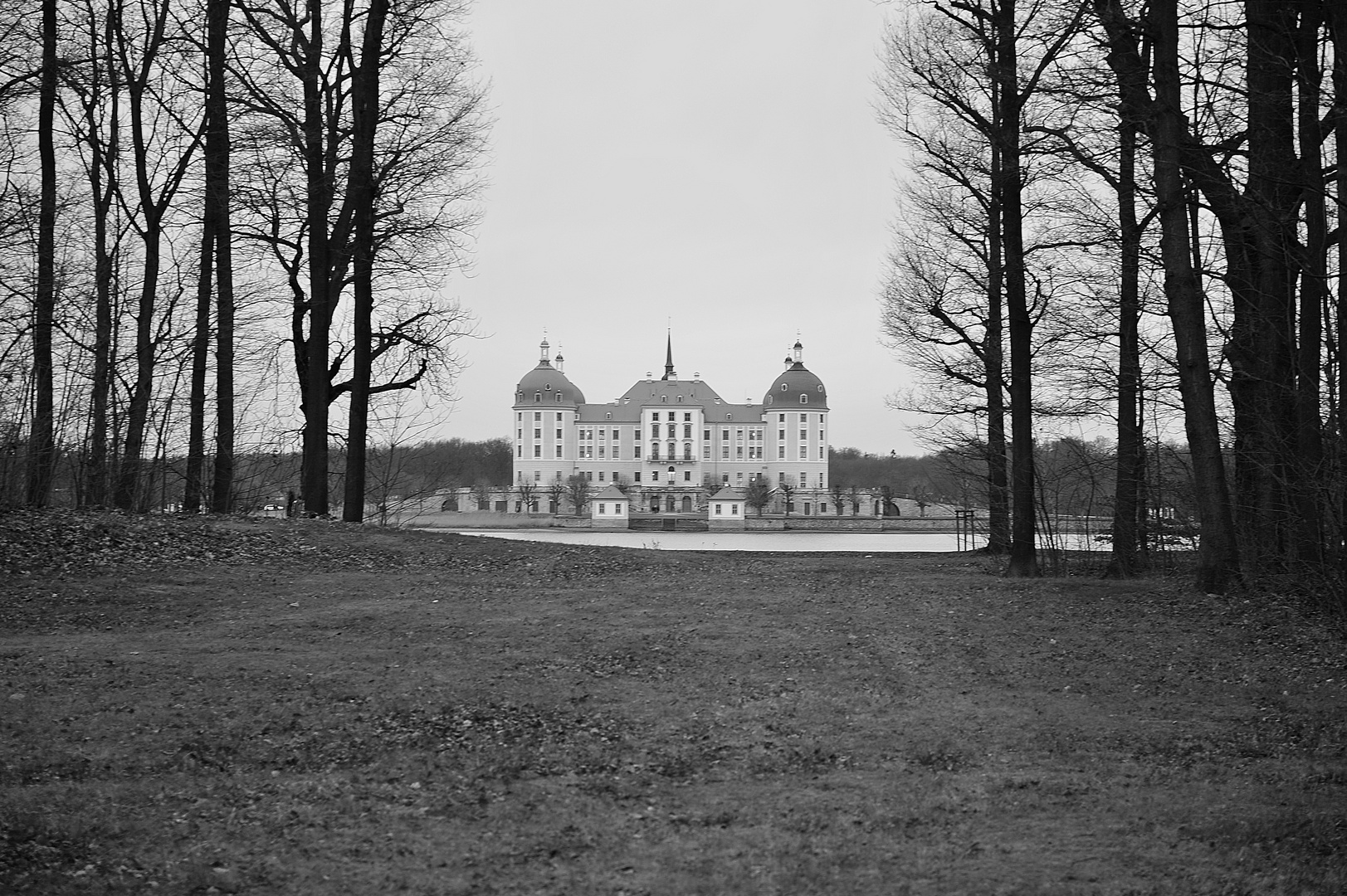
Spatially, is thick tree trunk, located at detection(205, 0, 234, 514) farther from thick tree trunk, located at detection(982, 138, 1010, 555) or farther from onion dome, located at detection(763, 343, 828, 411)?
onion dome, located at detection(763, 343, 828, 411)

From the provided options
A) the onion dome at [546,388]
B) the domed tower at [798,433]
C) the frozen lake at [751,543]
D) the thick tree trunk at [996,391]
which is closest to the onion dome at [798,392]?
the domed tower at [798,433]

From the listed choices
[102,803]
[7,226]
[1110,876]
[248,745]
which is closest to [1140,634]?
[1110,876]

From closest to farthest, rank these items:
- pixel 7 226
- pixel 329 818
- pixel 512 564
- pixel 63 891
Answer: pixel 63 891 < pixel 329 818 < pixel 7 226 < pixel 512 564

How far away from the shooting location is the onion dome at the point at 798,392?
397ft

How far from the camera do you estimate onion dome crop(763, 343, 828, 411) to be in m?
121

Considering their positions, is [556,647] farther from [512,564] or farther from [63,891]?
[512,564]

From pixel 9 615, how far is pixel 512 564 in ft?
22.0

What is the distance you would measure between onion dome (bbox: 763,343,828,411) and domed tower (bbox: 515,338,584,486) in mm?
21527

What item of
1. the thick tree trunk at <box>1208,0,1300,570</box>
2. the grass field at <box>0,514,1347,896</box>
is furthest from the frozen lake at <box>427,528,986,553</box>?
the grass field at <box>0,514,1347,896</box>

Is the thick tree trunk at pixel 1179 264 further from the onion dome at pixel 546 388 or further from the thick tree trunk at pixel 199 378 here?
the onion dome at pixel 546 388

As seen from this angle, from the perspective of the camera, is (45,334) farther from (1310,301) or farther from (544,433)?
(544,433)

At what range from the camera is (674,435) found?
401 ft

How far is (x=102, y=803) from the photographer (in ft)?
15.8

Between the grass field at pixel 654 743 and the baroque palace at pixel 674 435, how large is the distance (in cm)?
10857
